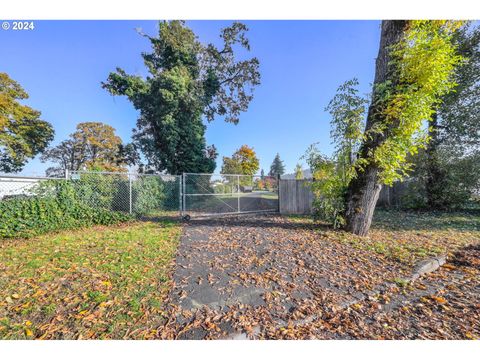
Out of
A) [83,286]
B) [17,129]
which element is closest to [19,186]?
[83,286]

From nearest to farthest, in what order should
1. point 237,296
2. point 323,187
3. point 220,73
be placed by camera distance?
point 237,296, point 323,187, point 220,73

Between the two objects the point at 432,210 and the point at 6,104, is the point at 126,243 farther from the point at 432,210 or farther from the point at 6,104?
the point at 6,104

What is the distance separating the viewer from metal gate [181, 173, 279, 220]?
28.1 feet

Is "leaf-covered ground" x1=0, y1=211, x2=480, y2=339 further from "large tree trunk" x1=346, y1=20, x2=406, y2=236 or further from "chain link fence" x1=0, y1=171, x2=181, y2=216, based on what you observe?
"chain link fence" x1=0, y1=171, x2=181, y2=216

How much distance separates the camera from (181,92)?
10.8 metres

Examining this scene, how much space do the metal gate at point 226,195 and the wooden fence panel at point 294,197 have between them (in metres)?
0.43

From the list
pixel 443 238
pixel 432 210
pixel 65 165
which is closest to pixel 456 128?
pixel 432 210

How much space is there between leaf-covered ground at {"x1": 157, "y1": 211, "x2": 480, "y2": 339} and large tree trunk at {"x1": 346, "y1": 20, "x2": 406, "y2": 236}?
1.83 feet

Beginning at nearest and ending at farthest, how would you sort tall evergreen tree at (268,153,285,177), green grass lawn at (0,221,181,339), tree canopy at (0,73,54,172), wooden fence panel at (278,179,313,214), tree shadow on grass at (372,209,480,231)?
green grass lawn at (0,221,181,339) < tree shadow on grass at (372,209,480,231) < wooden fence panel at (278,179,313,214) < tree canopy at (0,73,54,172) < tall evergreen tree at (268,153,285,177)

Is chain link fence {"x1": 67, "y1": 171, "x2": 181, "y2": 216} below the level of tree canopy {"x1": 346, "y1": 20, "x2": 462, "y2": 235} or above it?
below

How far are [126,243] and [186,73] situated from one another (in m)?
10.4

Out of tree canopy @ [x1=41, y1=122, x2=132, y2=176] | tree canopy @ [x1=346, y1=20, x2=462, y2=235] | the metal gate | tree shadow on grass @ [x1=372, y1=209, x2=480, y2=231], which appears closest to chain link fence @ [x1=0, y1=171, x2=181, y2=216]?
the metal gate

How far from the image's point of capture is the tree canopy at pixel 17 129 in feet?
52.4

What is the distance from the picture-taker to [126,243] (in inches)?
168
